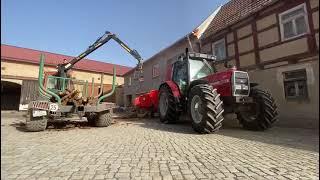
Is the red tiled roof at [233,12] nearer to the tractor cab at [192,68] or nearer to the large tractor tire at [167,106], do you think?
the tractor cab at [192,68]

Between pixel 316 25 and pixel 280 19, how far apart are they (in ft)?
5.12

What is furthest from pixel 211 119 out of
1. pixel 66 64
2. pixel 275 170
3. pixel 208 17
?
pixel 208 17

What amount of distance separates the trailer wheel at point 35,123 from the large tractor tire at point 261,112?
238 inches

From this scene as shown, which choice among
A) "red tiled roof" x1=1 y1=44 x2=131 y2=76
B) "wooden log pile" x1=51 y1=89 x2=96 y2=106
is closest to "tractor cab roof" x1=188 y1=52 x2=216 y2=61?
"wooden log pile" x1=51 y1=89 x2=96 y2=106

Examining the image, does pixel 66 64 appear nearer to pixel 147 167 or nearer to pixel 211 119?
pixel 211 119

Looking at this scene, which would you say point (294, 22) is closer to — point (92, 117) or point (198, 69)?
point (198, 69)

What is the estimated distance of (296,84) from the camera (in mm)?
9375

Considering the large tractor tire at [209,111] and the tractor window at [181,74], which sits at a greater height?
the tractor window at [181,74]

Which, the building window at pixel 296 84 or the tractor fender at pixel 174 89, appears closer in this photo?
the tractor fender at pixel 174 89

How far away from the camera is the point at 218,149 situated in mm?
4719

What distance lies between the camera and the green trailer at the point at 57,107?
7.45 meters

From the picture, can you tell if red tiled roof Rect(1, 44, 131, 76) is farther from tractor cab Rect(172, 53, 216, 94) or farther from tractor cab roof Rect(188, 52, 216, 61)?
tractor cab roof Rect(188, 52, 216, 61)

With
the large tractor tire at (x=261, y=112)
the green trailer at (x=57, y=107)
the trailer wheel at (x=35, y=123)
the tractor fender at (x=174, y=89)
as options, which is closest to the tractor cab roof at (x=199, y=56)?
the tractor fender at (x=174, y=89)

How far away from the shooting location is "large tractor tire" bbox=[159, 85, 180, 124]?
355 inches
